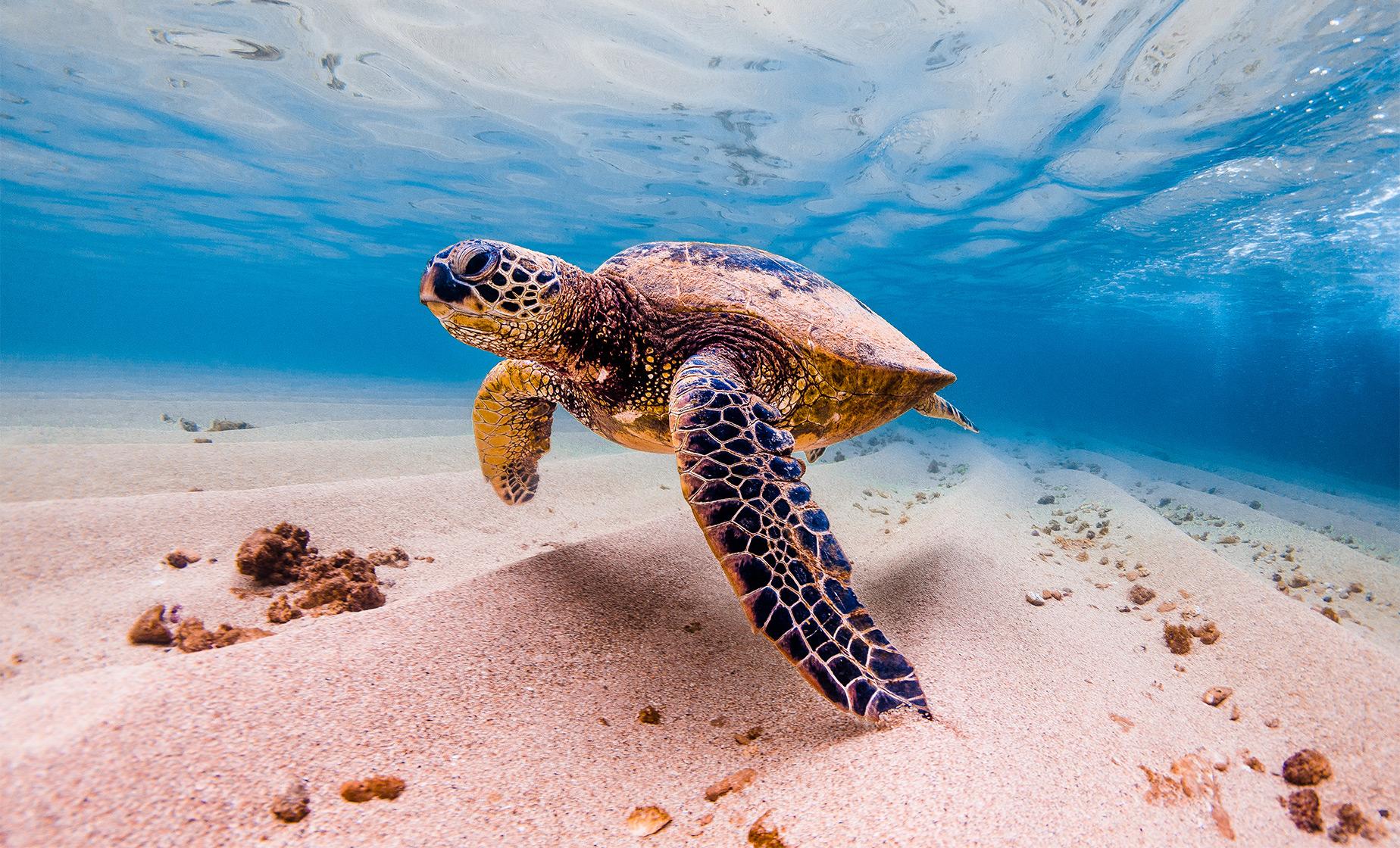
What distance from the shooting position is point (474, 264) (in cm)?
227

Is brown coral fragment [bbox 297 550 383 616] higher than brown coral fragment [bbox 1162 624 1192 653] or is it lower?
higher

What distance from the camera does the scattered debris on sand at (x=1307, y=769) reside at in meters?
1.63

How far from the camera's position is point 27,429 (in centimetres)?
649

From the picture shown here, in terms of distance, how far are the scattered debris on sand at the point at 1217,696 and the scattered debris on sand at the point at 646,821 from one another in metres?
2.35

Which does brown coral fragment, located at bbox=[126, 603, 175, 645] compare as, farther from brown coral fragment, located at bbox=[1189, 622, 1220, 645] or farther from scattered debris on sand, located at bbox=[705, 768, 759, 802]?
brown coral fragment, located at bbox=[1189, 622, 1220, 645]

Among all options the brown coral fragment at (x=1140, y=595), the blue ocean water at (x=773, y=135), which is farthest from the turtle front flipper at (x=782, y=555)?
the blue ocean water at (x=773, y=135)

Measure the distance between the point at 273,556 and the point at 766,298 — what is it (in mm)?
2855

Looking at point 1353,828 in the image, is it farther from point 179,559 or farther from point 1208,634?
point 179,559

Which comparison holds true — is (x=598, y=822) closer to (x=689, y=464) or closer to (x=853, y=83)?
(x=689, y=464)

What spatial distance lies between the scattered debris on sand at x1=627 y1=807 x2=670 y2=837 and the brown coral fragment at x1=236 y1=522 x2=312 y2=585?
88.7 inches

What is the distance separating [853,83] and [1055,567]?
10765mm

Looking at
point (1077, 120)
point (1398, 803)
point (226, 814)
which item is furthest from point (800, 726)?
point (1077, 120)

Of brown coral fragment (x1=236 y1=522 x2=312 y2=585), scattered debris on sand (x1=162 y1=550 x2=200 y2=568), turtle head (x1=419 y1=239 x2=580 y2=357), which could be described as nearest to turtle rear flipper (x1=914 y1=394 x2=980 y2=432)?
turtle head (x1=419 y1=239 x2=580 y2=357)

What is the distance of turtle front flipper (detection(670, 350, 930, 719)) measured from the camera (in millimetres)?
1525
